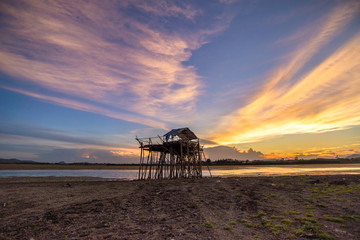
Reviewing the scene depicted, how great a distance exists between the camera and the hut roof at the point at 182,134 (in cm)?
3703

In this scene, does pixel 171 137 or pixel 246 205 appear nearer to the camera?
pixel 246 205

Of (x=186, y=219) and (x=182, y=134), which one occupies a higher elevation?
(x=182, y=134)

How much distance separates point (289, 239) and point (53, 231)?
11042mm

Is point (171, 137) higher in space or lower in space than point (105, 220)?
higher

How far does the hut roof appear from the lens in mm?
37031

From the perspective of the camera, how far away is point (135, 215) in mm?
12250

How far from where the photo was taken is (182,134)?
3822cm

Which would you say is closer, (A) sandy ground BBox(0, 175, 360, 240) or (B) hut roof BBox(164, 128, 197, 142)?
(A) sandy ground BBox(0, 175, 360, 240)

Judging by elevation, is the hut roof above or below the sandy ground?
above

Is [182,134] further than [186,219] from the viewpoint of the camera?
Yes

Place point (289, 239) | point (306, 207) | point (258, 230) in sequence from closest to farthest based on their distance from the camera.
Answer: point (289, 239)
point (258, 230)
point (306, 207)

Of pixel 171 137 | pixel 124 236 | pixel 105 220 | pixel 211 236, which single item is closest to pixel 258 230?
pixel 211 236

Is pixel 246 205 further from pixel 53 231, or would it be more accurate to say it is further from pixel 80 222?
pixel 53 231

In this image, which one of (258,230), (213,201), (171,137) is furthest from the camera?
(171,137)
